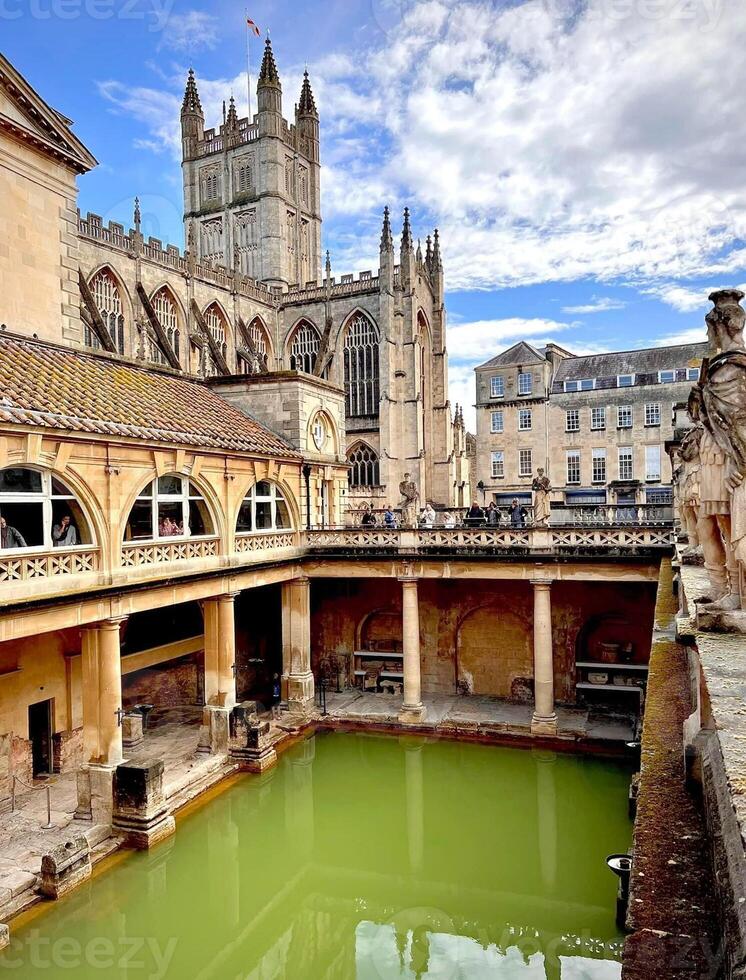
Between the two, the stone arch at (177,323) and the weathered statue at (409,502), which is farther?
the stone arch at (177,323)

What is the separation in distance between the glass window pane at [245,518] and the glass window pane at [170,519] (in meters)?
2.23

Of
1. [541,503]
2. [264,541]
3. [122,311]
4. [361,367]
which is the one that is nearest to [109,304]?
[122,311]

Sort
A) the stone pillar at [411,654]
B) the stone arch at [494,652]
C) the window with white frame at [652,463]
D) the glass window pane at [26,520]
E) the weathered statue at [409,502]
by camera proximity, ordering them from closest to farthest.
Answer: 1. the glass window pane at [26,520]
2. the weathered statue at [409,502]
3. the stone pillar at [411,654]
4. the stone arch at [494,652]
5. the window with white frame at [652,463]

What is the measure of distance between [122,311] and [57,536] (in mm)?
28676

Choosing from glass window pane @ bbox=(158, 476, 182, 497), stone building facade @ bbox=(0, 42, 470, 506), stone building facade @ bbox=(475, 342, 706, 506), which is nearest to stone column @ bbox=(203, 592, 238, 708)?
glass window pane @ bbox=(158, 476, 182, 497)

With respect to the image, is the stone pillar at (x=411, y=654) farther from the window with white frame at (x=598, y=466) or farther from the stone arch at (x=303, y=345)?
the stone arch at (x=303, y=345)

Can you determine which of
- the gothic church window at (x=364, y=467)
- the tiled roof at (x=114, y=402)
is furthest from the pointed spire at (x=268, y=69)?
the tiled roof at (x=114, y=402)

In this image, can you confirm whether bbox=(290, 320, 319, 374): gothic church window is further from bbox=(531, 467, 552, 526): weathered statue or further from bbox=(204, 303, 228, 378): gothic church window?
bbox=(531, 467, 552, 526): weathered statue

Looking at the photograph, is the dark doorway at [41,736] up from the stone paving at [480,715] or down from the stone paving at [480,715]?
up

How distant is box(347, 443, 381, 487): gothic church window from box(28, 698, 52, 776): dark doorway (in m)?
33.3

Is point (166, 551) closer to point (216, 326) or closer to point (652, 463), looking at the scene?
point (216, 326)

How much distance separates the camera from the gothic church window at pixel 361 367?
167ft

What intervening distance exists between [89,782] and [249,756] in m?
4.74

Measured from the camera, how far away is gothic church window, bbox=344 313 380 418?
5081cm
